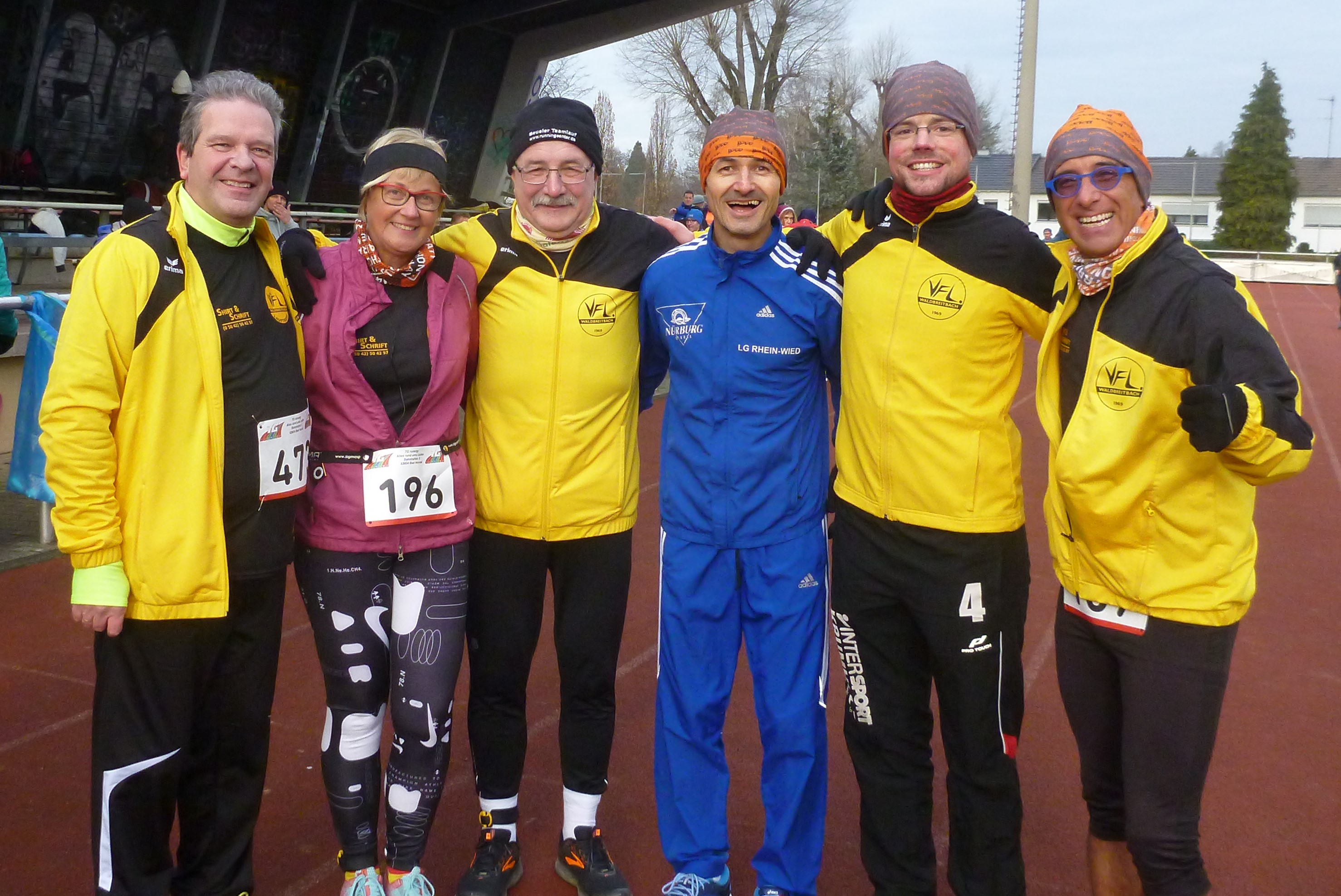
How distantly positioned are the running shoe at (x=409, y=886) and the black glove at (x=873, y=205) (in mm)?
2197

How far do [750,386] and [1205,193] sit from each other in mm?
77117

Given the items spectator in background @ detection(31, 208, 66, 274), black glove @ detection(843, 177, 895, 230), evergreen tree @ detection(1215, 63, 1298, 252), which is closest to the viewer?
black glove @ detection(843, 177, 895, 230)

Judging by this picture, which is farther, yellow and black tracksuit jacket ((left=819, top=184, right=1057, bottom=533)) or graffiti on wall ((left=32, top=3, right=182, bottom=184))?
graffiti on wall ((left=32, top=3, right=182, bottom=184))

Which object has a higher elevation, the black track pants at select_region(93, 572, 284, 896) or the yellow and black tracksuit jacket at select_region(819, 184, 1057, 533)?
the yellow and black tracksuit jacket at select_region(819, 184, 1057, 533)

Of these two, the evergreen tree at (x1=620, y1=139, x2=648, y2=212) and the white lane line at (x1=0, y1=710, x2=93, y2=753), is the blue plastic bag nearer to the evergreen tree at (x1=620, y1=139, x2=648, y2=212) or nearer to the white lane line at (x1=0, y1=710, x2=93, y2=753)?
the white lane line at (x1=0, y1=710, x2=93, y2=753)

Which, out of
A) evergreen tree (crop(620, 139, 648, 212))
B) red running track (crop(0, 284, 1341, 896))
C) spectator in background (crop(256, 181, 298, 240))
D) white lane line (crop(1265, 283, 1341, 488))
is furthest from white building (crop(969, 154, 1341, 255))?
red running track (crop(0, 284, 1341, 896))

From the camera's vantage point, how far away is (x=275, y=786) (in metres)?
3.73

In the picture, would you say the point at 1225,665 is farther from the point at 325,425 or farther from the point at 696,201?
the point at 696,201

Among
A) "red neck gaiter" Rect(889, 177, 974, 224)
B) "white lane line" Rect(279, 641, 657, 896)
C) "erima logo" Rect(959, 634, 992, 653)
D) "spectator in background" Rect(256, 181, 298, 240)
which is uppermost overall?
"spectator in background" Rect(256, 181, 298, 240)

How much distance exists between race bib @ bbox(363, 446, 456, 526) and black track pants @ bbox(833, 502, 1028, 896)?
109 centimetres

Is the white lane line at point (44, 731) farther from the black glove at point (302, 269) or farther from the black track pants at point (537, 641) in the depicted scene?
the black glove at point (302, 269)

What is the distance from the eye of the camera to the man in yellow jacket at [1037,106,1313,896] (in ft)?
7.81

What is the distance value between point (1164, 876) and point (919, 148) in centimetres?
185

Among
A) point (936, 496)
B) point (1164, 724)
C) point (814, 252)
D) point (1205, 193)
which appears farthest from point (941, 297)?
point (1205, 193)
